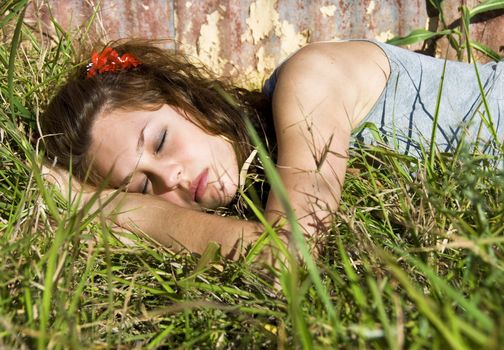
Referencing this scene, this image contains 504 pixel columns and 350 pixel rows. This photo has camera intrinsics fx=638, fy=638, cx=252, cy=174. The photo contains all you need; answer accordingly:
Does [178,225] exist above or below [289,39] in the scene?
below

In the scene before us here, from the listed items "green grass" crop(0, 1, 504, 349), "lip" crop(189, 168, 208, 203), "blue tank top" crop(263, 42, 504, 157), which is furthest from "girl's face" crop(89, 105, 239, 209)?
"blue tank top" crop(263, 42, 504, 157)

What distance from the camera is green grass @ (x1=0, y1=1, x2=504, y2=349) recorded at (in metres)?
0.72

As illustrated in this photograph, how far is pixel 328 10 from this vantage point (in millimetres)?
2250

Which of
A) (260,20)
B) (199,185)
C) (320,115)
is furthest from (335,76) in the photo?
(260,20)

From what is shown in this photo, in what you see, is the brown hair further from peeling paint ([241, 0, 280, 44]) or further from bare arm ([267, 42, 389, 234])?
peeling paint ([241, 0, 280, 44])

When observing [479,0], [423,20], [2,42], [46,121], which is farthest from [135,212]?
[479,0]

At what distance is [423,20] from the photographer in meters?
2.29

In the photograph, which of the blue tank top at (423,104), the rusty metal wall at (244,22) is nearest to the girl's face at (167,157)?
the blue tank top at (423,104)

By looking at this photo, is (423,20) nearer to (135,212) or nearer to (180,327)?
(135,212)

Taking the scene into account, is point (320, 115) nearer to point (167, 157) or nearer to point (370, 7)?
point (167, 157)

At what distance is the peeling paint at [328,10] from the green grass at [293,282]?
2.56ft

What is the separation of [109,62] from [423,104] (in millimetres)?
875

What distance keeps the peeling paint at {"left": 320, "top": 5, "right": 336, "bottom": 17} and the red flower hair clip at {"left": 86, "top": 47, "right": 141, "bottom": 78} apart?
30.1 inches

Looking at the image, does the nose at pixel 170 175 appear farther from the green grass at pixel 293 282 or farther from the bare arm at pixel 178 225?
the green grass at pixel 293 282
